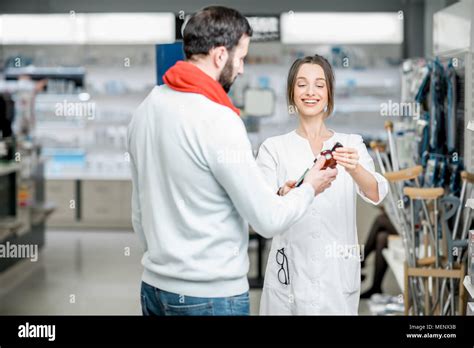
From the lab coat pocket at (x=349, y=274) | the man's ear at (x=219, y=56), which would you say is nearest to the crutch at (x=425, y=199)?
the lab coat pocket at (x=349, y=274)

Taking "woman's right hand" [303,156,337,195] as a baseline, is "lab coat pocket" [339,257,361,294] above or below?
below

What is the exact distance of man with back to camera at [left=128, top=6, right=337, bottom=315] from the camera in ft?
7.13

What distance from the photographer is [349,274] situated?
9.18ft

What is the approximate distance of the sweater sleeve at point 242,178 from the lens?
214 centimetres

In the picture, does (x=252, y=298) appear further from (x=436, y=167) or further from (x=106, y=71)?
(x=106, y=71)

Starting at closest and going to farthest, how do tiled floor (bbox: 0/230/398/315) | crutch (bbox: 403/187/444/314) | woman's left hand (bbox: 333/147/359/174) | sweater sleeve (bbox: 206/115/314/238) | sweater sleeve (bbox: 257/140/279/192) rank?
sweater sleeve (bbox: 206/115/314/238)
woman's left hand (bbox: 333/147/359/174)
sweater sleeve (bbox: 257/140/279/192)
crutch (bbox: 403/187/444/314)
tiled floor (bbox: 0/230/398/315)

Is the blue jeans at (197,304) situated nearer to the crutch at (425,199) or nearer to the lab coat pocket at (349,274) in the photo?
the lab coat pocket at (349,274)

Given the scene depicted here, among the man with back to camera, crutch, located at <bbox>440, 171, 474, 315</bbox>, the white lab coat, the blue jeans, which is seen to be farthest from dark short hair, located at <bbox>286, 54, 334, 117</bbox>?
crutch, located at <bbox>440, 171, 474, 315</bbox>

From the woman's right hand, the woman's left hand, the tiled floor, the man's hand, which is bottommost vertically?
the tiled floor

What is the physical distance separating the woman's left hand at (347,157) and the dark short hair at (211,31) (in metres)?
0.47

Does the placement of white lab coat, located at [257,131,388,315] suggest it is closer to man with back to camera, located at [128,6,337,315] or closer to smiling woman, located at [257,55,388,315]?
smiling woman, located at [257,55,388,315]

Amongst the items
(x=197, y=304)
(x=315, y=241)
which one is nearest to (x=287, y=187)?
(x=315, y=241)

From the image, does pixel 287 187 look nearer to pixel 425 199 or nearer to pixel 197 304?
pixel 197 304

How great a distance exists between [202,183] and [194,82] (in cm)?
28
